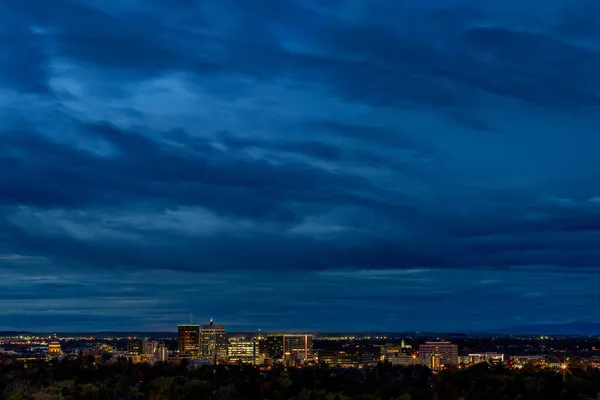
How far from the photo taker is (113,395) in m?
24.5

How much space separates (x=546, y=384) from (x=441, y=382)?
10.1 feet

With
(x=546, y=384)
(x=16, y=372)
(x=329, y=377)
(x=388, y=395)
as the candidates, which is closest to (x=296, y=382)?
(x=329, y=377)

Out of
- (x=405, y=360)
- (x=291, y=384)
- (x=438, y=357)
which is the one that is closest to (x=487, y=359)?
(x=405, y=360)

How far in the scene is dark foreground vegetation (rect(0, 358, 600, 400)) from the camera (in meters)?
22.1

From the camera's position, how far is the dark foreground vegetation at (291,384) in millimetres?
22141

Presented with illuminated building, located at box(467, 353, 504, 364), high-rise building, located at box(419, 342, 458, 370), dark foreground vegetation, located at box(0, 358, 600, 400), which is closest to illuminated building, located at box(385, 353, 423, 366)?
high-rise building, located at box(419, 342, 458, 370)

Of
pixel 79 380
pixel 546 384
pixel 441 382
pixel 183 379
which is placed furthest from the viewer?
pixel 79 380

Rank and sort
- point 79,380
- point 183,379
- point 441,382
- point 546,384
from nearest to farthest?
point 546,384 < point 441,382 < point 183,379 < point 79,380

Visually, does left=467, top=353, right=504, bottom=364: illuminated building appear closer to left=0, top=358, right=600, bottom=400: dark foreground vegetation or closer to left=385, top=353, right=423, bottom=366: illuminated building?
left=385, top=353, right=423, bottom=366: illuminated building

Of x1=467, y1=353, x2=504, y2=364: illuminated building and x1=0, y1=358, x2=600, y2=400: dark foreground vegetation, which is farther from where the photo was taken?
x1=467, y1=353, x2=504, y2=364: illuminated building

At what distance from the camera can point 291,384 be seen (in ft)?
78.0

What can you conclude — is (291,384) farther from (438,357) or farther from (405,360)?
(438,357)

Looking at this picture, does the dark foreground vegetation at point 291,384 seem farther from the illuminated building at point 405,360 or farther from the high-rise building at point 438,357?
the high-rise building at point 438,357

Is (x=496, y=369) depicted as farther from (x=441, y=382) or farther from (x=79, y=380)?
(x=79, y=380)
